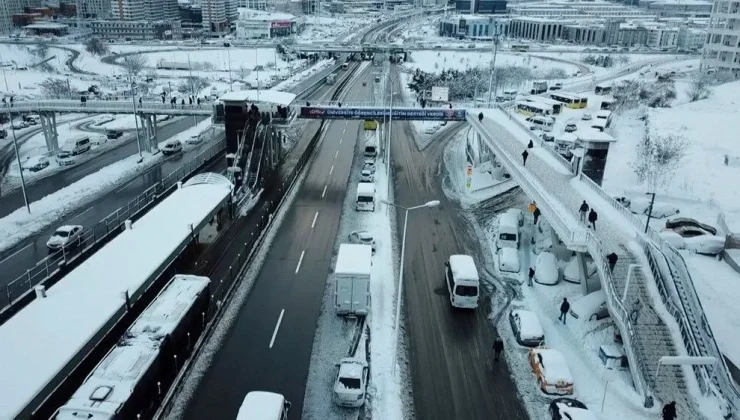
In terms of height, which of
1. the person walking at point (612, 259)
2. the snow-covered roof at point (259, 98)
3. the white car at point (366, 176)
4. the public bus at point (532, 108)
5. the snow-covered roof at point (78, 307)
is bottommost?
the white car at point (366, 176)

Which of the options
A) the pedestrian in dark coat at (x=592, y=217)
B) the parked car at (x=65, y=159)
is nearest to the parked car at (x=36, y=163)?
the parked car at (x=65, y=159)

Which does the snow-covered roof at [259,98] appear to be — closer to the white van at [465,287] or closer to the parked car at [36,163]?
the parked car at [36,163]

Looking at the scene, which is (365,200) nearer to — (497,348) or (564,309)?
(564,309)

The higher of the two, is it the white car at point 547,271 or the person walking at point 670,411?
the person walking at point 670,411

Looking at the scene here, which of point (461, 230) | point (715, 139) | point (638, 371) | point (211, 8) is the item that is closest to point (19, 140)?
point (461, 230)

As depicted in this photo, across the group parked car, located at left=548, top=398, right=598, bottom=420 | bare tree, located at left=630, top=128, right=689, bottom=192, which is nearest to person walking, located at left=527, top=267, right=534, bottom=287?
parked car, located at left=548, top=398, right=598, bottom=420

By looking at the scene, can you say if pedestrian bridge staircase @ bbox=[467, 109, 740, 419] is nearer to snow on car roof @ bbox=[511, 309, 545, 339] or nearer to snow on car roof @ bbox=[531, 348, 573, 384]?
snow on car roof @ bbox=[531, 348, 573, 384]

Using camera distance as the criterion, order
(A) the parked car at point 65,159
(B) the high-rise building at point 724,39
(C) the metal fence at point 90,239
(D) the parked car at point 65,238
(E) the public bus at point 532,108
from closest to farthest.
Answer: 1. (C) the metal fence at point 90,239
2. (D) the parked car at point 65,238
3. (A) the parked car at point 65,159
4. (E) the public bus at point 532,108
5. (B) the high-rise building at point 724,39
